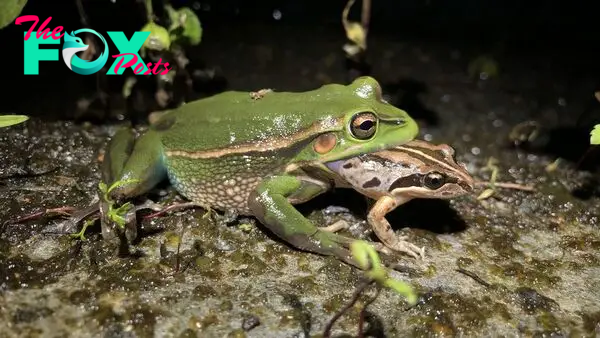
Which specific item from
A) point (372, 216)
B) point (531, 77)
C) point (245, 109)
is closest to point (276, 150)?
point (245, 109)

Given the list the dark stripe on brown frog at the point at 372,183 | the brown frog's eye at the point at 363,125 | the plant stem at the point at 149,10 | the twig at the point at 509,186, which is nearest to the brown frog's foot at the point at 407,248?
the dark stripe on brown frog at the point at 372,183

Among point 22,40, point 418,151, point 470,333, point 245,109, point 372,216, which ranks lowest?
point 470,333

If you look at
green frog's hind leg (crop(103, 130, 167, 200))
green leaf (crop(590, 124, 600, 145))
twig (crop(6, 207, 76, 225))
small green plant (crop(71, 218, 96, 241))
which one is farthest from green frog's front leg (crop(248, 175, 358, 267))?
green leaf (crop(590, 124, 600, 145))

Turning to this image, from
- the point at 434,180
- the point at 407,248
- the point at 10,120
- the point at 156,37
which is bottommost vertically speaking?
the point at 407,248

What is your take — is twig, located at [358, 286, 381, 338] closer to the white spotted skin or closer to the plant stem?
the white spotted skin

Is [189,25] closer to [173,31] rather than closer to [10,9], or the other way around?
[173,31]

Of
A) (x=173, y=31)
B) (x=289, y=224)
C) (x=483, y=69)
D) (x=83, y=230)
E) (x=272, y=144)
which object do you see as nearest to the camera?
(x=83, y=230)

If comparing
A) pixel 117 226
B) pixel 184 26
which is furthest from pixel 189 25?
pixel 117 226

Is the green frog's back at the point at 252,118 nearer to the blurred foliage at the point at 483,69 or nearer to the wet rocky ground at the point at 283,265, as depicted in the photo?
A: the wet rocky ground at the point at 283,265

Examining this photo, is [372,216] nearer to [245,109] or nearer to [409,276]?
[409,276]
